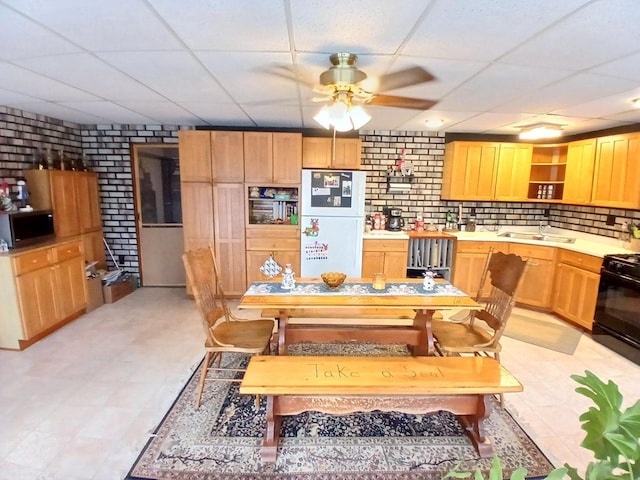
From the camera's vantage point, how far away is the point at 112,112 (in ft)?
12.2

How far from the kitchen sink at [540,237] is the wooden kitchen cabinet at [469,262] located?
52 centimetres

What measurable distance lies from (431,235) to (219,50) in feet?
11.3

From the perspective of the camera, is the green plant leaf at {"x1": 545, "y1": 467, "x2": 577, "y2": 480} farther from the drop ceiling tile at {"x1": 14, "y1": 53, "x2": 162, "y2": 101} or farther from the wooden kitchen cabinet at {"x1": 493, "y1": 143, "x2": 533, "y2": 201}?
the wooden kitchen cabinet at {"x1": 493, "y1": 143, "x2": 533, "y2": 201}

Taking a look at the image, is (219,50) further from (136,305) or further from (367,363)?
(136,305)

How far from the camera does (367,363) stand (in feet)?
6.91

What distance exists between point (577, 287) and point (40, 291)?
5.55 metres

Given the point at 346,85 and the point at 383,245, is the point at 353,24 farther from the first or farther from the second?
the point at 383,245

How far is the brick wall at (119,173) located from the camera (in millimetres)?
4660

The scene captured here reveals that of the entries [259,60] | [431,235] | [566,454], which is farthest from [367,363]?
[431,235]

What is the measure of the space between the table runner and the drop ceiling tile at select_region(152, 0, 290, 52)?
1.64m

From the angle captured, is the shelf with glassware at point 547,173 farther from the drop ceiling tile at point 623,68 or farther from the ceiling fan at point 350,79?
the ceiling fan at point 350,79

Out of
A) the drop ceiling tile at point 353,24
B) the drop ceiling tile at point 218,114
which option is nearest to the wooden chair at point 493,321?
the drop ceiling tile at point 353,24

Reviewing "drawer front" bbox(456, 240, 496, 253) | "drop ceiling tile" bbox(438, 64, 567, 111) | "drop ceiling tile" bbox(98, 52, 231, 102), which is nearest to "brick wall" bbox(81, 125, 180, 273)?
"drop ceiling tile" bbox(98, 52, 231, 102)

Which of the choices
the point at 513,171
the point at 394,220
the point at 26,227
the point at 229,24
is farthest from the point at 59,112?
the point at 513,171
